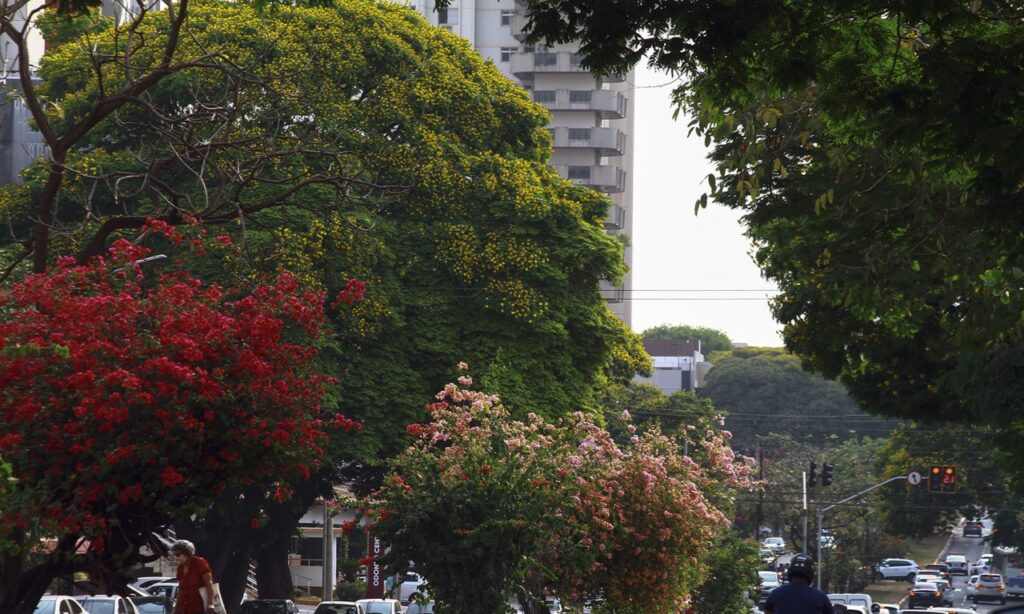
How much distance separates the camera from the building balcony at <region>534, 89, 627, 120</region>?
99.9 metres

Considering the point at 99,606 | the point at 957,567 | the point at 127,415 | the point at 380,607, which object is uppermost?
the point at 127,415

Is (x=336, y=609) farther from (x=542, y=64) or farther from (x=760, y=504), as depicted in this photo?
(x=542, y=64)

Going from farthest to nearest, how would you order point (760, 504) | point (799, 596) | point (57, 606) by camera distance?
1. point (760, 504)
2. point (57, 606)
3. point (799, 596)

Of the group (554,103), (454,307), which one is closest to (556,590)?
(454,307)

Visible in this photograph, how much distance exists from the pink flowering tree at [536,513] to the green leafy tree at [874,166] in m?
4.92

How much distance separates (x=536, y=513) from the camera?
25031 millimetres

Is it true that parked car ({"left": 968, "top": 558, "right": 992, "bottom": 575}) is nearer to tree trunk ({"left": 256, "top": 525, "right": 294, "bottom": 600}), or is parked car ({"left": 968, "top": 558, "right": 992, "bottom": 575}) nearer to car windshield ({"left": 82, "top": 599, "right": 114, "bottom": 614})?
tree trunk ({"left": 256, "top": 525, "right": 294, "bottom": 600})

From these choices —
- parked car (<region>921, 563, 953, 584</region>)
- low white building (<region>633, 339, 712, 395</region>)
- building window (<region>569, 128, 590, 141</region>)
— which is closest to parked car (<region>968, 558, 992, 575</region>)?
parked car (<region>921, 563, 953, 584</region>)

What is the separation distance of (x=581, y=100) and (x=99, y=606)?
74099 millimetres

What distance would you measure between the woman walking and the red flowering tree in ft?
2.80

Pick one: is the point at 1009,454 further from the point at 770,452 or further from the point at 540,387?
the point at 770,452

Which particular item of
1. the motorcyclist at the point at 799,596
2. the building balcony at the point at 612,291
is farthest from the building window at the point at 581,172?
the motorcyclist at the point at 799,596

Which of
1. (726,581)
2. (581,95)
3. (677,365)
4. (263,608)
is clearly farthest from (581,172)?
(263,608)

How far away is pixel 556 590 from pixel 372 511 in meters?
5.18
